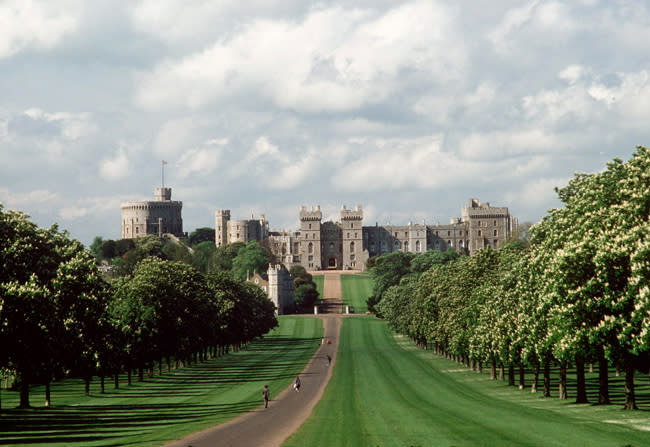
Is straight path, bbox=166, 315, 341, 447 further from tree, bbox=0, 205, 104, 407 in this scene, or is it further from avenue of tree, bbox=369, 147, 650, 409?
avenue of tree, bbox=369, 147, 650, 409

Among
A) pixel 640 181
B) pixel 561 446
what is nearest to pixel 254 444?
pixel 561 446

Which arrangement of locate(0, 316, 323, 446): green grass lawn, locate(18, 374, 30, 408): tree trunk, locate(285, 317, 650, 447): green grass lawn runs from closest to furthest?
1. locate(285, 317, 650, 447): green grass lawn
2. locate(0, 316, 323, 446): green grass lawn
3. locate(18, 374, 30, 408): tree trunk

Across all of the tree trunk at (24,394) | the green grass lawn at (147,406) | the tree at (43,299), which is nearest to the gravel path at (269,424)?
the green grass lawn at (147,406)

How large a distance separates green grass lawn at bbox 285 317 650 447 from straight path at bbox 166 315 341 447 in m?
0.95

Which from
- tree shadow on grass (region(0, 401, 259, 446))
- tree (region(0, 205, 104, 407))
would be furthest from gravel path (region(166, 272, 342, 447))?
tree (region(0, 205, 104, 407))

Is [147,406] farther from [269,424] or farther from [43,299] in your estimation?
[43,299]

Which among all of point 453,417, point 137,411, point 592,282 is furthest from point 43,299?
point 592,282

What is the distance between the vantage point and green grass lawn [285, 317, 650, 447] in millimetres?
32688

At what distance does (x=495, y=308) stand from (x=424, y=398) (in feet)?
26.2

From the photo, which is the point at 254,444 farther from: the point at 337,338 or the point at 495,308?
the point at 337,338

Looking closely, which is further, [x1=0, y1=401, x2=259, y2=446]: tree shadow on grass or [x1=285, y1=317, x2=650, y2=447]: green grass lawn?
[x1=0, y1=401, x2=259, y2=446]: tree shadow on grass

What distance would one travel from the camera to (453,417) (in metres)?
41.8

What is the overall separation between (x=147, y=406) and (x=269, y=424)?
49.6ft

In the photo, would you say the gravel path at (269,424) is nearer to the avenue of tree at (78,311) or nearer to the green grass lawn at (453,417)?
the green grass lawn at (453,417)
